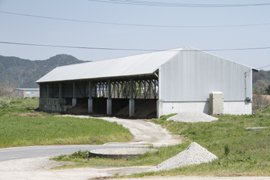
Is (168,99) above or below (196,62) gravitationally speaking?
below

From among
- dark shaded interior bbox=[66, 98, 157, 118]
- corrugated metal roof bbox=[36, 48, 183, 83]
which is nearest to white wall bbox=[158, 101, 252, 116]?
dark shaded interior bbox=[66, 98, 157, 118]

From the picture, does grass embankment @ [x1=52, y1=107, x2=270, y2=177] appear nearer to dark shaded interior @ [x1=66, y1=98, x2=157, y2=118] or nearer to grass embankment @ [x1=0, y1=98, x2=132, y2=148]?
grass embankment @ [x1=0, y1=98, x2=132, y2=148]

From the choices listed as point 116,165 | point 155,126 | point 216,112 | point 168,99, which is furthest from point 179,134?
point 116,165

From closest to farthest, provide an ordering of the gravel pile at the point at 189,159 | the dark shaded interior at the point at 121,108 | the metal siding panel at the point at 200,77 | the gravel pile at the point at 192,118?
the gravel pile at the point at 189,159 < the gravel pile at the point at 192,118 < the metal siding panel at the point at 200,77 < the dark shaded interior at the point at 121,108

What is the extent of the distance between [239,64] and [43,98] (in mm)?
38407

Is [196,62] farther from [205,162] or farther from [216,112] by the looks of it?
[205,162]

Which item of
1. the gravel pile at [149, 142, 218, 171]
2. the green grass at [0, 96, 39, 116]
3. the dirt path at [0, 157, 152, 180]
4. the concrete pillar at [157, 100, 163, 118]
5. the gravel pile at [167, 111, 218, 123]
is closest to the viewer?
the dirt path at [0, 157, 152, 180]

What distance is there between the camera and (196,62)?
44062mm

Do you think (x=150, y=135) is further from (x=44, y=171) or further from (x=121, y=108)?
(x=121, y=108)

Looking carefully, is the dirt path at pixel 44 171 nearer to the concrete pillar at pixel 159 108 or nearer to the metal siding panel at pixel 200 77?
the concrete pillar at pixel 159 108

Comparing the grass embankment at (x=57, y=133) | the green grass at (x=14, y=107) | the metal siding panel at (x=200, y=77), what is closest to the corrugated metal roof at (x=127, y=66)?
the metal siding panel at (x=200, y=77)

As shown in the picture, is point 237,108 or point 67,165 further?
point 237,108

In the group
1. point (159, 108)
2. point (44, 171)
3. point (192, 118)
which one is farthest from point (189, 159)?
point (159, 108)

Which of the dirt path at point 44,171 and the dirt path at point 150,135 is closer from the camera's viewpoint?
the dirt path at point 44,171
